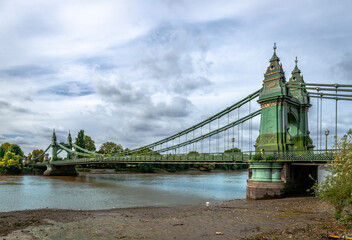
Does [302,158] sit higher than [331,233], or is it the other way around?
[302,158]

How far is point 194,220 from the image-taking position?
16.0 metres

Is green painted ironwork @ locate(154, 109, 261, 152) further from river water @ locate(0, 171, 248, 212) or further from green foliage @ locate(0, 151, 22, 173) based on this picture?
green foliage @ locate(0, 151, 22, 173)

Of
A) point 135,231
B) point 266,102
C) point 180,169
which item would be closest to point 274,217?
point 135,231

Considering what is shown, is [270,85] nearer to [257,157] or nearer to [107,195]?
[257,157]

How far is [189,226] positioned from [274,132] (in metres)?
15.6

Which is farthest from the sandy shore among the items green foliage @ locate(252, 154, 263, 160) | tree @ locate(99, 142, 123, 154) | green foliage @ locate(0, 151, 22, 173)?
tree @ locate(99, 142, 123, 154)

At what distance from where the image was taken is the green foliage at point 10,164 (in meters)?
73.2

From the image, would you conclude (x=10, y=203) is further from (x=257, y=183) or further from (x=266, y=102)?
(x=266, y=102)

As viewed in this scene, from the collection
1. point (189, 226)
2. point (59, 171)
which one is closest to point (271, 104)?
point (189, 226)

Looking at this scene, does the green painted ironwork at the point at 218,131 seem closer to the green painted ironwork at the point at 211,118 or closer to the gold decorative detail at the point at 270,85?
the green painted ironwork at the point at 211,118

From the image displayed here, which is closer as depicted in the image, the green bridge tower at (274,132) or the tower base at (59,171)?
the green bridge tower at (274,132)

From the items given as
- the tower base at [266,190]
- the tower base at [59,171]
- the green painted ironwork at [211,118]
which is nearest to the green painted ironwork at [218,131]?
the green painted ironwork at [211,118]

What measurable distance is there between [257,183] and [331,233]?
1466cm

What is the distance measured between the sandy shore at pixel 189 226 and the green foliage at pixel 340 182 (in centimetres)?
109
